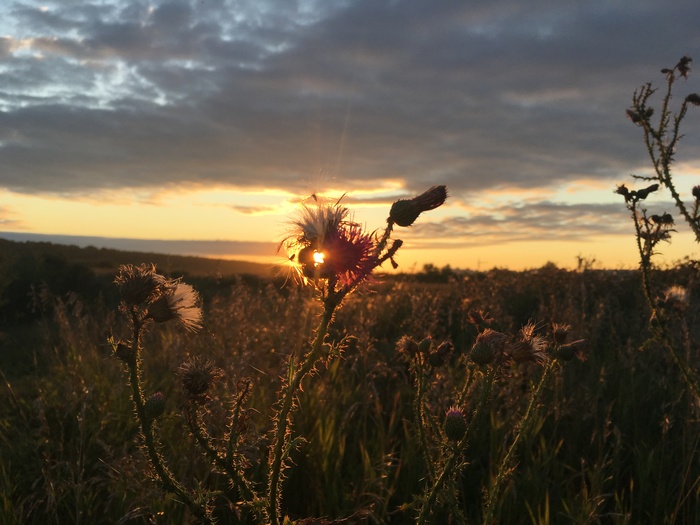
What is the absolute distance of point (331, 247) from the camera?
1587 millimetres

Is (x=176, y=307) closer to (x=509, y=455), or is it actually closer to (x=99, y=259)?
(x=509, y=455)

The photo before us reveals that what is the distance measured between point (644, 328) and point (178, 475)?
16.2 feet

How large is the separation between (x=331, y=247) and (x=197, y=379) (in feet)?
1.65

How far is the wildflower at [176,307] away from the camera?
1688 mm

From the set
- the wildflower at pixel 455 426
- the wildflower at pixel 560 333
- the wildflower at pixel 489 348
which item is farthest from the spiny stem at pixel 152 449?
the wildflower at pixel 560 333

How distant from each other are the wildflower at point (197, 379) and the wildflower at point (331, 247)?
0.37 metres

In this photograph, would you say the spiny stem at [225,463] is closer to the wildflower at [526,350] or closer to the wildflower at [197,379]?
the wildflower at [197,379]

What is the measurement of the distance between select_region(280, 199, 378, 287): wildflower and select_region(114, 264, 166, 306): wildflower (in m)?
0.37

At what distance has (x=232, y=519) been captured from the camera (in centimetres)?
275

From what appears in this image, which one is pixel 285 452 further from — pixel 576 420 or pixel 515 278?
pixel 515 278

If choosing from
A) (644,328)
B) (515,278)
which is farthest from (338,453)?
(515,278)

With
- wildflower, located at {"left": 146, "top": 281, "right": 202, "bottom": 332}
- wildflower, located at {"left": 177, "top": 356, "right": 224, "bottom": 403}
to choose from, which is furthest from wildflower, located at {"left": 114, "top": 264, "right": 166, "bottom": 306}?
wildflower, located at {"left": 177, "top": 356, "right": 224, "bottom": 403}

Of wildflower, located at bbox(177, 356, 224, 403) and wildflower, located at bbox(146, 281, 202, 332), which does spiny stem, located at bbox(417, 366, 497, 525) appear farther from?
wildflower, located at bbox(146, 281, 202, 332)

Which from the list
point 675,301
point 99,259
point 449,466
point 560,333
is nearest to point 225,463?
point 449,466
